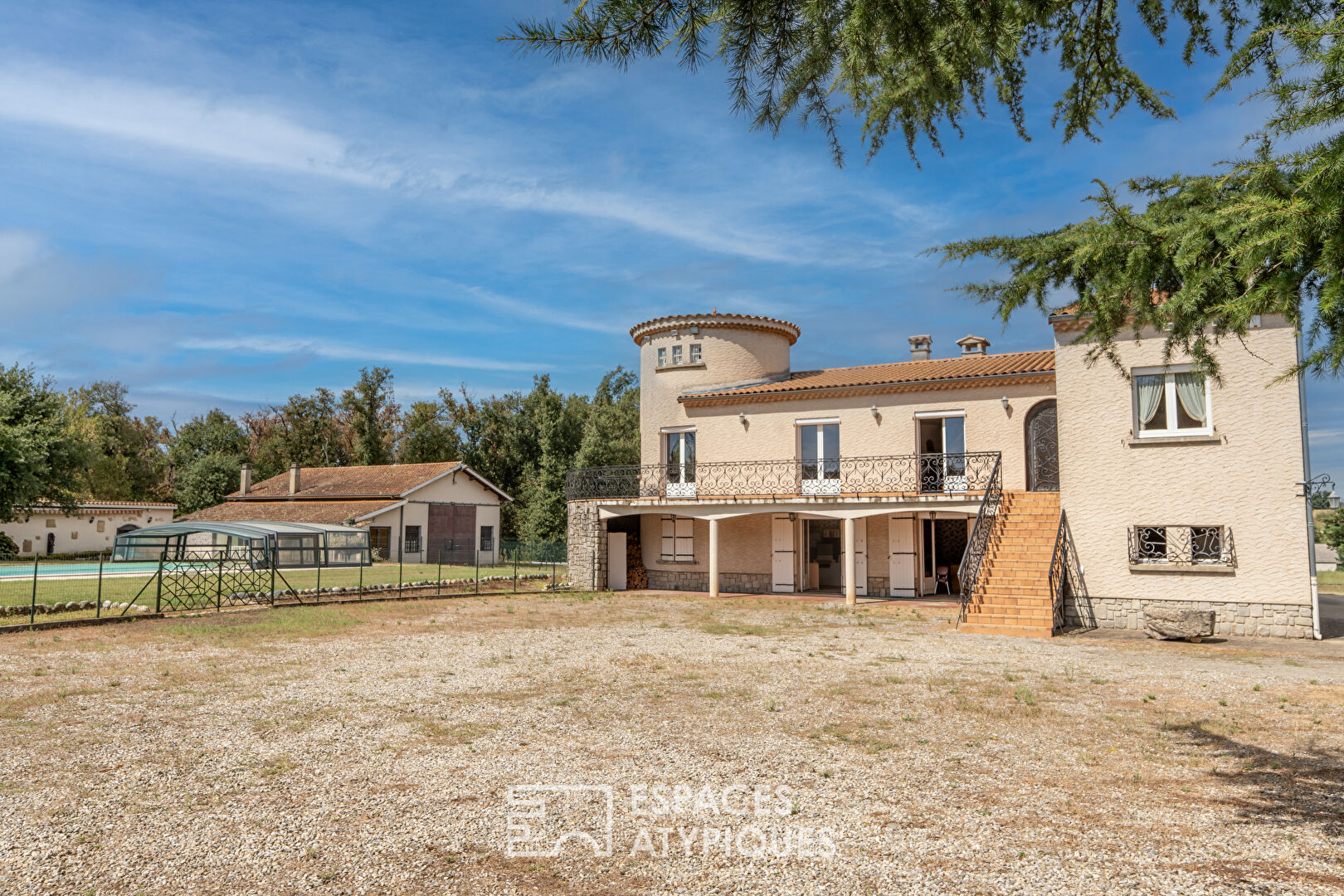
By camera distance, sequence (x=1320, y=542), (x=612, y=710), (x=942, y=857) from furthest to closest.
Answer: (x=1320, y=542)
(x=612, y=710)
(x=942, y=857)

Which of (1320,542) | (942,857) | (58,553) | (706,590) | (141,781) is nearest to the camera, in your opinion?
(942,857)

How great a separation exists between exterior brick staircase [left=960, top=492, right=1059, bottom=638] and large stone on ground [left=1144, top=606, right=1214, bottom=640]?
1.59 meters

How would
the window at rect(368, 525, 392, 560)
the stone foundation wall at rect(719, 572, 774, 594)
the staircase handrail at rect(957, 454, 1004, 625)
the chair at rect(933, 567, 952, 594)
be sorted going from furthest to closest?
the window at rect(368, 525, 392, 560) < the stone foundation wall at rect(719, 572, 774, 594) < the chair at rect(933, 567, 952, 594) < the staircase handrail at rect(957, 454, 1004, 625)

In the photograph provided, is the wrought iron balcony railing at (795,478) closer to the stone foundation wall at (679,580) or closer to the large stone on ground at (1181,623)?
the stone foundation wall at (679,580)

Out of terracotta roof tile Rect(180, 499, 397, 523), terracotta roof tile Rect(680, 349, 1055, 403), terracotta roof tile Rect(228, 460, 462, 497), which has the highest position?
terracotta roof tile Rect(680, 349, 1055, 403)

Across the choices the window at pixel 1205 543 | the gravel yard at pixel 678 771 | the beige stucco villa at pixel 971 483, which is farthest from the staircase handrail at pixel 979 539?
the window at pixel 1205 543

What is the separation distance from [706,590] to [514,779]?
17148 mm

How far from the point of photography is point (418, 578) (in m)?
27.7

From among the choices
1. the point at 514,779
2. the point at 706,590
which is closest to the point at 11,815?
the point at 514,779

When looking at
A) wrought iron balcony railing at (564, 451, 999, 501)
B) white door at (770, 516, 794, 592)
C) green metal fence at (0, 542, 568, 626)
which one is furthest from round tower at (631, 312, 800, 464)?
green metal fence at (0, 542, 568, 626)

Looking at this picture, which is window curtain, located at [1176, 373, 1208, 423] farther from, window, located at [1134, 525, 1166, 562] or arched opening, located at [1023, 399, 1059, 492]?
arched opening, located at [1023, 399, 1059, 492]

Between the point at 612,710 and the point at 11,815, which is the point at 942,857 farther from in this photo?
the point at 11,815

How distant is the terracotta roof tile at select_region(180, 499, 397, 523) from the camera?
3728 cm

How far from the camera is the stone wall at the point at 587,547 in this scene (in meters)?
23.4
